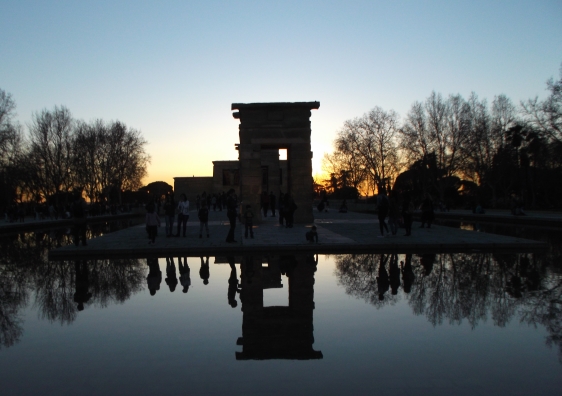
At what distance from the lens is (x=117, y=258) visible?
14.2 metres

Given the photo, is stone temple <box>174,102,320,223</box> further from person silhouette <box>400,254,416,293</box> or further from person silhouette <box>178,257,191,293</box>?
person silhouette <box>400,254,416,293</box>

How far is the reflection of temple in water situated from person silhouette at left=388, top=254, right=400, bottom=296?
144cm

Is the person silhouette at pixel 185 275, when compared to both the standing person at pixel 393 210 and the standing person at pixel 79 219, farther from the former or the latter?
the standing person at pixel 393 210

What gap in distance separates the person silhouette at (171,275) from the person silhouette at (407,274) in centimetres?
428

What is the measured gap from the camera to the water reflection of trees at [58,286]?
7.40 meters

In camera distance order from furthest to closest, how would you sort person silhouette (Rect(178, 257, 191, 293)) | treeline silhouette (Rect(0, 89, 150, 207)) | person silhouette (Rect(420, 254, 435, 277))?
1. treeline silhouette (Rect(0, 89, 150, 207))
2. person silhouette (Rect(420, 254, 435, 277))
3. person silhouette (Rect(178, 257, 191, 293))

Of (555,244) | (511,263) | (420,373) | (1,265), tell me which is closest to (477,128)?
(555,244)

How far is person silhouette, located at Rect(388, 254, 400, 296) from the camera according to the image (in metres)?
8.94

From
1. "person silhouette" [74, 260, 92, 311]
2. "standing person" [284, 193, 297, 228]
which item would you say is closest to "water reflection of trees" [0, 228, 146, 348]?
"person silhouette" [74, 260, 92, 311]

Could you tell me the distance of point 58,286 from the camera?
9.71 metres

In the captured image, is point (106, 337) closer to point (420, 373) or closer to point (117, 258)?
point (420, 373)

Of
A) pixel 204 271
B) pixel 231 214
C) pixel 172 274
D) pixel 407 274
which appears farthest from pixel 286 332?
pixel 231 214

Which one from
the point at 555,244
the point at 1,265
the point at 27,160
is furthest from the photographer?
the point at 27,160

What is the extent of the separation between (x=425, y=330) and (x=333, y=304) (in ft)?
Answer: 6.17
